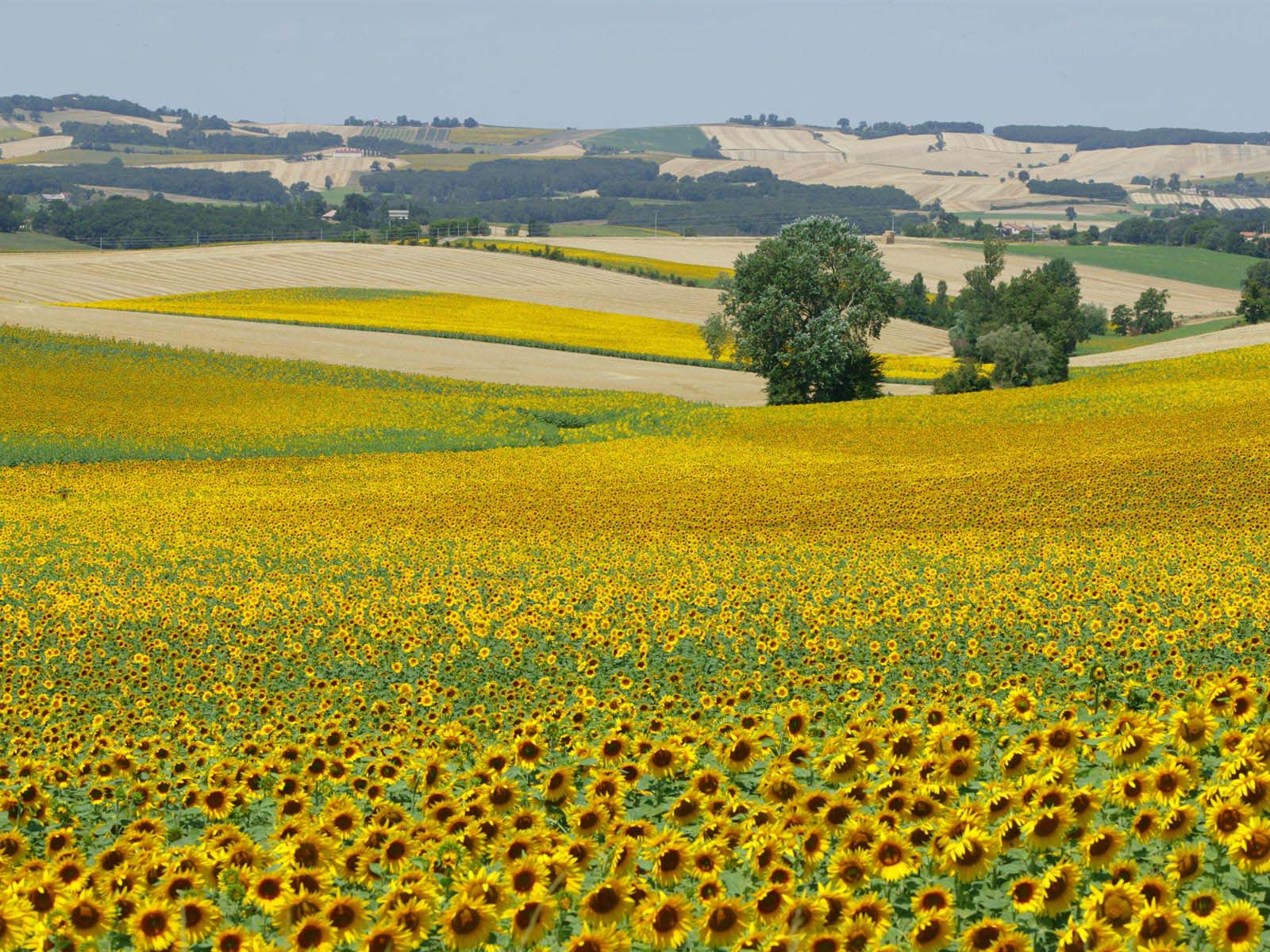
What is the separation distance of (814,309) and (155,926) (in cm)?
6350

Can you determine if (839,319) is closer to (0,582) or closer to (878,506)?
(878,506)

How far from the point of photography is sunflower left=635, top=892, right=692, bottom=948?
15.2 feet

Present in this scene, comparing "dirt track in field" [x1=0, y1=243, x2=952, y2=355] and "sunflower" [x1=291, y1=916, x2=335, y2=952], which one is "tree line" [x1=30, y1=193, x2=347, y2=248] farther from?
"sunflower" [x1=291, y1=916, x2=335, y2=952]

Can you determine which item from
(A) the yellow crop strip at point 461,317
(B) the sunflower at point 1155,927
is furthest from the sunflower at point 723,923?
(A) the yellow crop strip at point 461,317

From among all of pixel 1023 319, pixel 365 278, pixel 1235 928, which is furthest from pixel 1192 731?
pixel 365 278

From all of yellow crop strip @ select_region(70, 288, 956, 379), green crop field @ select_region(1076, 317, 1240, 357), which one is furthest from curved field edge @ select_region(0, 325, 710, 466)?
green crop field @ select_region(1076, 317, 1240, 357)

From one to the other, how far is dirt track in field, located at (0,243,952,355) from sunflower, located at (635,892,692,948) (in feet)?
320

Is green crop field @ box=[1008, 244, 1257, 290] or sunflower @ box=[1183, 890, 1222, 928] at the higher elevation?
green crop field @ box=[1008, 244, 1257, 290]

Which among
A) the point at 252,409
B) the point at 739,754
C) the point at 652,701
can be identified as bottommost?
the point at 252,409

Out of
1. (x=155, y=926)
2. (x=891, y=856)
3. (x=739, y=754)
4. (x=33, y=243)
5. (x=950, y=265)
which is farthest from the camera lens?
(x=950, y=265)

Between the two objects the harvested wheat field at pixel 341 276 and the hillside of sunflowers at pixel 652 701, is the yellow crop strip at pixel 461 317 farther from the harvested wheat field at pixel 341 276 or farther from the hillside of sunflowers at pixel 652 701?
the hillside of sunflowers at pixel 652 701

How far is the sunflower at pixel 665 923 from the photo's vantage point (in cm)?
462

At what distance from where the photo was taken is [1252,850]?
4855mm

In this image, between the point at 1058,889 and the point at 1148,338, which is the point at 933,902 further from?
the point at 1148,338
